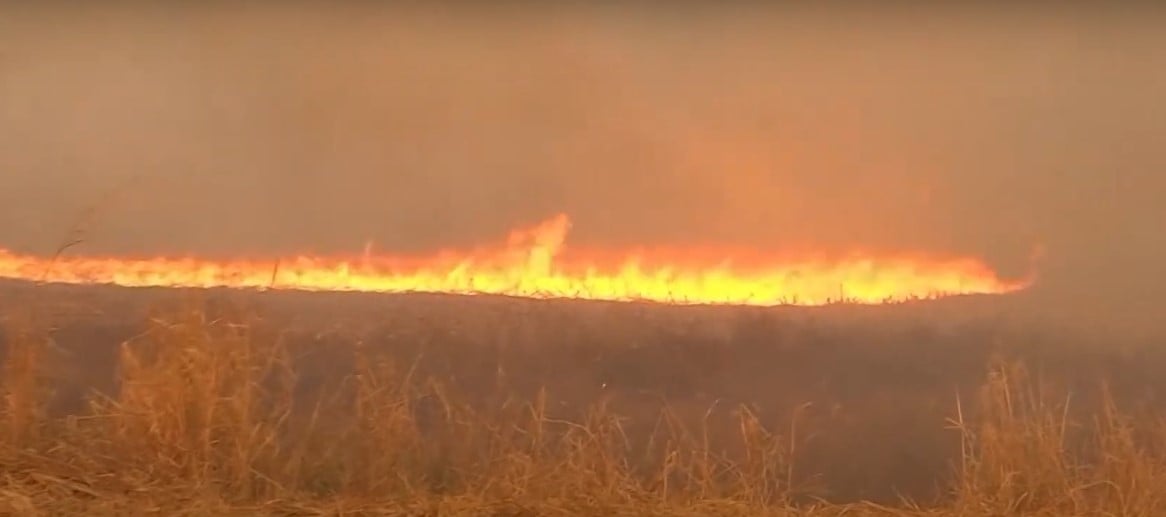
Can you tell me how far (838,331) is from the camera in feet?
14.6

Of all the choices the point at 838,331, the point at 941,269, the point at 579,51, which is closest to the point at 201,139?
the point at 579,51

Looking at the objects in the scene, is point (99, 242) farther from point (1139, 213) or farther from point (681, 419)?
point (1139, 213)

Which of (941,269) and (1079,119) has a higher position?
(1079,119)

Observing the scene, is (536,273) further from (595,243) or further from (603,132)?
(603,132)

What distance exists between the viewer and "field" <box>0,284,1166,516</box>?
167 inches

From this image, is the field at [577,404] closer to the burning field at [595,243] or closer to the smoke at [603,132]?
the burning field at [595,243]

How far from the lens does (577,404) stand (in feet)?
14.5

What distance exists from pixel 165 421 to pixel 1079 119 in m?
3.51

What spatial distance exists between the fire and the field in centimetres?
5

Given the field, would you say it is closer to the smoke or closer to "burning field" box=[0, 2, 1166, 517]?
"burning field" box=[0, 2, 1166, 517]

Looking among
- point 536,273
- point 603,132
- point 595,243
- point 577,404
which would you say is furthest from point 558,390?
point 603,132

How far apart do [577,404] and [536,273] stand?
517 millimetres

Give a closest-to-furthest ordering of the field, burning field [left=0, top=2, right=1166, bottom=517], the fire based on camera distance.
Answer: the field → burning field [left=0, top=2, right=1166, bottom=517] → the fire

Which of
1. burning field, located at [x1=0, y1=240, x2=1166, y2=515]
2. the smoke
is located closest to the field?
burning field, located at [x1=0, y1=240, x2=1166, y2=515]
